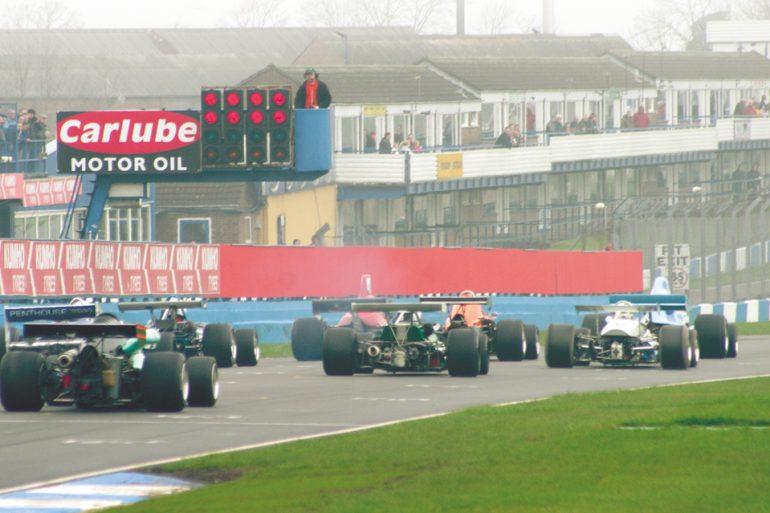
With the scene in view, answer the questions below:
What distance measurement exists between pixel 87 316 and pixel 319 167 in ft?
43.8

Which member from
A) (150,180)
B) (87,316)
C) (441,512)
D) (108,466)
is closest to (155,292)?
(150,180)

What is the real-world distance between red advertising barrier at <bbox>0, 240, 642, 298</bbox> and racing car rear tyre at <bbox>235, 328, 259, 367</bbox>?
3.76 metres

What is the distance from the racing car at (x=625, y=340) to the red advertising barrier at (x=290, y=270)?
8.41 meters

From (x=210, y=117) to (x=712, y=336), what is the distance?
391 inches

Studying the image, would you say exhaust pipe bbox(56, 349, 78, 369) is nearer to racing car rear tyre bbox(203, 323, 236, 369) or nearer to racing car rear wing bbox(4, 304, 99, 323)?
racing car rear wing bbox(4, 304, 99, 323)

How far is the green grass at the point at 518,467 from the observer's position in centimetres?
1040

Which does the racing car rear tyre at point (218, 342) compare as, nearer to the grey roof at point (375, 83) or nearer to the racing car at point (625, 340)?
the racing car at point (625, 340)

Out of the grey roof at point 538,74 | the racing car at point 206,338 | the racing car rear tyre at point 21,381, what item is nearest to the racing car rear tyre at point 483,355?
the racing car at point 206,338

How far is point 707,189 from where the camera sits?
7519 cm

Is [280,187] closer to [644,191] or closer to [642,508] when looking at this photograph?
[644,191]

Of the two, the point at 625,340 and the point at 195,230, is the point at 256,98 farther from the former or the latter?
the point at 195,230

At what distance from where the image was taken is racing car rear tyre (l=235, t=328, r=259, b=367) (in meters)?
25.9

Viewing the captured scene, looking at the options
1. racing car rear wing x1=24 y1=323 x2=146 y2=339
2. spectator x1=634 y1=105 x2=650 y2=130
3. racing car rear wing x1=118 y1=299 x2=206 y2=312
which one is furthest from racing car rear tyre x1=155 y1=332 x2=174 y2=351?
spectator x1=634 y1=105 x2=650 y2=130

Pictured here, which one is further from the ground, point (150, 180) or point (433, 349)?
point (150, 180)
